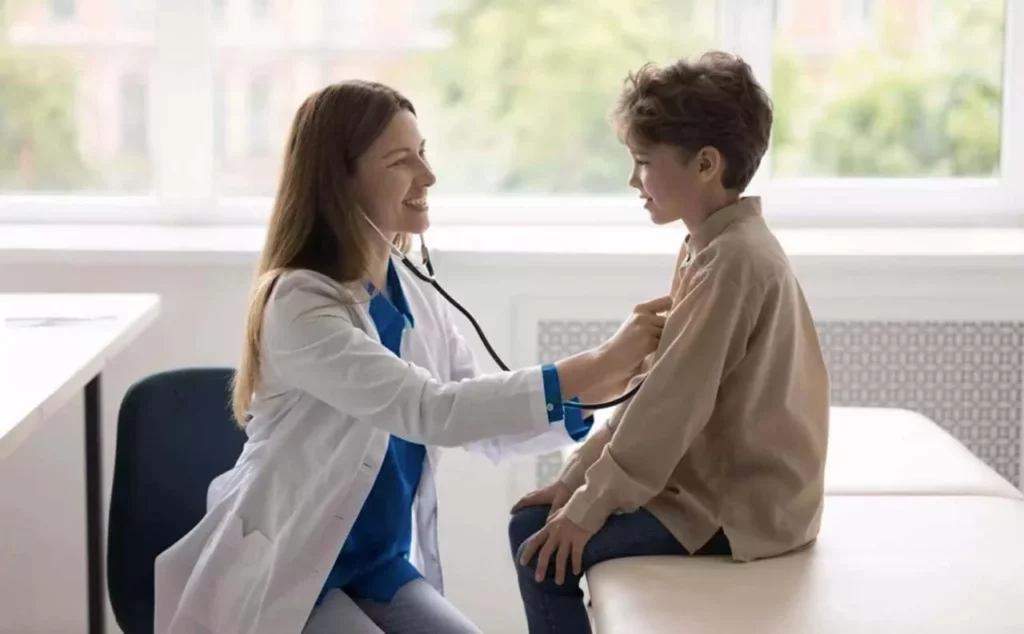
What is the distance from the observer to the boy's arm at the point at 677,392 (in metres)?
1.57

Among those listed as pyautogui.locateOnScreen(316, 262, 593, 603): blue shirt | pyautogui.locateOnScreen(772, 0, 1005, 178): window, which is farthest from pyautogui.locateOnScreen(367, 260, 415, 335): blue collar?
pyautogui.locateOnScreen(772, 0, 1005, 178): window

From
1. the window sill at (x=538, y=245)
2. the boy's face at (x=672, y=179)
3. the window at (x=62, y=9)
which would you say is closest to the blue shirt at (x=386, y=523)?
the boy's face at (x=672, y=179)

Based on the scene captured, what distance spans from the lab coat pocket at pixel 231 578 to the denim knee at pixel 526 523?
32 centimetres

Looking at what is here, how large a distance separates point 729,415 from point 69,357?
907 mm

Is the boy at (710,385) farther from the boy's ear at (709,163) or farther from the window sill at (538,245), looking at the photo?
the window sill at (538,245)

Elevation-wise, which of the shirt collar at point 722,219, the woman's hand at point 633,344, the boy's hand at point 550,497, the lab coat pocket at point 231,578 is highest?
the shirt collar at point 722,219

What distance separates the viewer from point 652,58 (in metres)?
2.92

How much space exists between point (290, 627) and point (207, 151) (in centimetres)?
149

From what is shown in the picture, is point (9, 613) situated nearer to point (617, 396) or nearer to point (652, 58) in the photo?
point (617, 396)

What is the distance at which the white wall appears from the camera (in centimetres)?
262

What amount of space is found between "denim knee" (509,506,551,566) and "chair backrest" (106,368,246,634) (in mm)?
413

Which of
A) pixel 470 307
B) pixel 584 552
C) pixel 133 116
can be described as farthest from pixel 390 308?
pixel 133 116

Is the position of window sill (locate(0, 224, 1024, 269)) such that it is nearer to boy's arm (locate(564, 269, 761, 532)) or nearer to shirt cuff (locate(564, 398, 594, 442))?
shirt cuff (locate(564, 398, 594, 442))

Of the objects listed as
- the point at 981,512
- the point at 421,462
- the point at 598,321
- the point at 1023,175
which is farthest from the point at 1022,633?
the point at 1023,175
